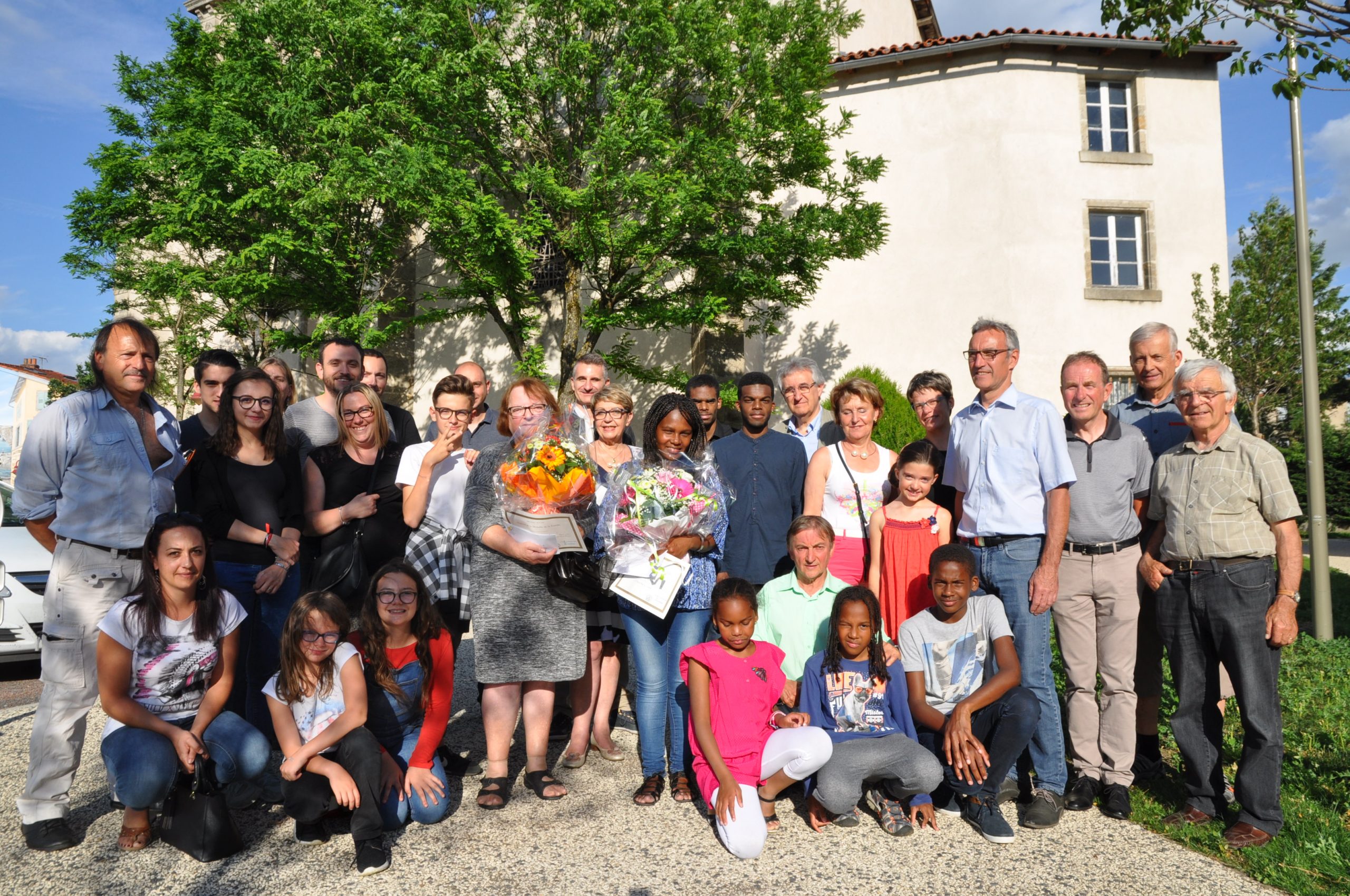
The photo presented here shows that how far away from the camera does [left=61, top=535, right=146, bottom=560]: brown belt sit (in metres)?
3.92

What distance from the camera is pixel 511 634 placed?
4.29 meters

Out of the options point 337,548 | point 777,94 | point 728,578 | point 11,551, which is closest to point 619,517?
point 728,578

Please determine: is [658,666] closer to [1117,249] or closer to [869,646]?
[869,646]

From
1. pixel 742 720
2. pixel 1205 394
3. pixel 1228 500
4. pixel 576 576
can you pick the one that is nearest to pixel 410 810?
pixel 576 576

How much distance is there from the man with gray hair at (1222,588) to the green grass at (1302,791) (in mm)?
96

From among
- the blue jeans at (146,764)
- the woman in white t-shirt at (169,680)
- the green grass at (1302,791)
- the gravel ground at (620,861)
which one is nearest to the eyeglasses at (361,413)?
the woman in white t-shirt at (169,680)

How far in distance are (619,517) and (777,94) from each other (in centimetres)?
1124

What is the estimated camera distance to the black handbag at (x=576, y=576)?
4.22 m

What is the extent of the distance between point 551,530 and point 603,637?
3.67 feet

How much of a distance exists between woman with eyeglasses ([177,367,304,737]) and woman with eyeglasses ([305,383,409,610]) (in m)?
0.14

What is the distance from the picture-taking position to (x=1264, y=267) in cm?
1817

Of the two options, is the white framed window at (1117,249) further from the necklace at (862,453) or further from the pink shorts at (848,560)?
the pink shorts at (848,560)

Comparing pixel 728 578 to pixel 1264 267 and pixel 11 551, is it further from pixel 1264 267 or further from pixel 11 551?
pixel 1264 267

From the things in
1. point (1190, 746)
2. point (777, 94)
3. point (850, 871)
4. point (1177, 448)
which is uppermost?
point (777, 94)
